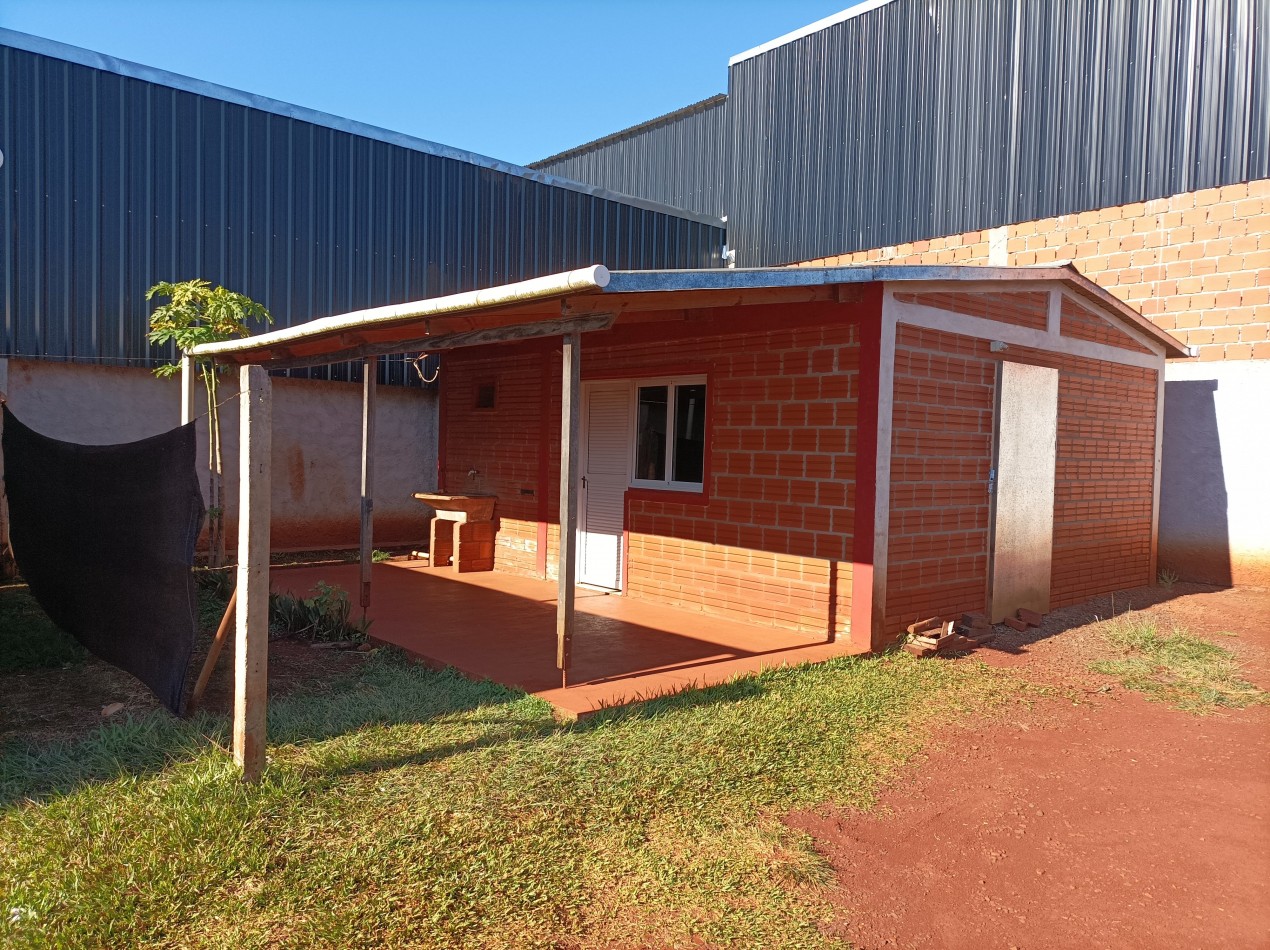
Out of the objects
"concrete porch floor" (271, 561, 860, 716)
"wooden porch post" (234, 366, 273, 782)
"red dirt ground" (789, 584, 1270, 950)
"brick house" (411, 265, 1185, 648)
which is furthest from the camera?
"brick house" (411, 265, 1185, 648)

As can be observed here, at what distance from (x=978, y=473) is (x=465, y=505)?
18.1ft

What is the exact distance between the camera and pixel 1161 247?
36.1 ft

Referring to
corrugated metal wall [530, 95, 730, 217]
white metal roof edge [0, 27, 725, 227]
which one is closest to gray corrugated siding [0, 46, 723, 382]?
white metal roof edge [0, 27, 725, 227]

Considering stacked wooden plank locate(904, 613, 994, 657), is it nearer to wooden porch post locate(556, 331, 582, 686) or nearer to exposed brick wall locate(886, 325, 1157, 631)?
exposed brick wall locate(886, 325, 1157, 631)

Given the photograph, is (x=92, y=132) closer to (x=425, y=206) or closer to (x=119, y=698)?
(x=425, y=206)

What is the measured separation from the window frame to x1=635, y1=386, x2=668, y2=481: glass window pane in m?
0.03

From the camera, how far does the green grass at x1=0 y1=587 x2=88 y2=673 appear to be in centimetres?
589

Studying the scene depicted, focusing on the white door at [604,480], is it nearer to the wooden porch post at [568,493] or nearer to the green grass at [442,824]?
the wooden porch post at [568,493]

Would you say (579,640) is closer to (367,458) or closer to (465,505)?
(367,458)

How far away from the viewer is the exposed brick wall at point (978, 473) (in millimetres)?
6848

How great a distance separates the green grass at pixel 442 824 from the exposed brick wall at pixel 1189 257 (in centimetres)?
810

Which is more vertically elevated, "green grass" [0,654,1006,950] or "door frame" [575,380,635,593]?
"door frame" [575,380,635,593]

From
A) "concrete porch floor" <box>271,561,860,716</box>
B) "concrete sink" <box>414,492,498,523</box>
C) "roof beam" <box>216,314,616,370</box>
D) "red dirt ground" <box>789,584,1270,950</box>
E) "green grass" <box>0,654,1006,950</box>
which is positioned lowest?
"red dirt ground" <box>789,584,1270,950</box>

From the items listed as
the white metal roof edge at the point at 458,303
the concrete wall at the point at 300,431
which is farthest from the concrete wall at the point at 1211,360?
the concrete wall at the point at 300,431
